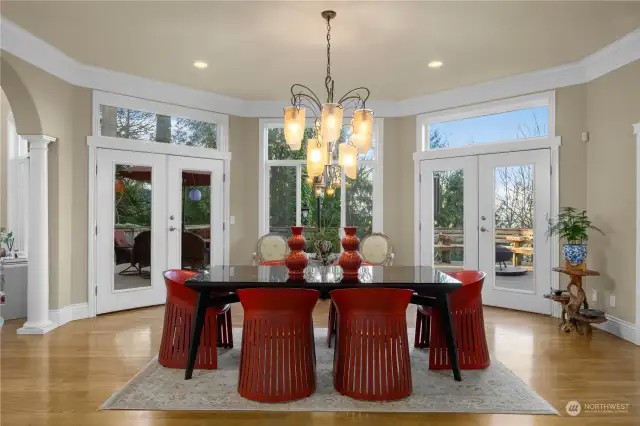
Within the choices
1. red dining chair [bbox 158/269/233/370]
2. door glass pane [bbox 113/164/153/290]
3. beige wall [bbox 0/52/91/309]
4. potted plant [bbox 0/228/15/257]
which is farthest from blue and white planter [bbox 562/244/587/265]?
potted plant [bbox 0/228/15/257]

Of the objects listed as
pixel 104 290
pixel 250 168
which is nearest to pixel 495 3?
pixel 250 168

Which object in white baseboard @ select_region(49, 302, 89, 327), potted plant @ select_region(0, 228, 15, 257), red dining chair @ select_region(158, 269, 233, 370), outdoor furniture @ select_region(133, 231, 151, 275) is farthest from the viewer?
outdoor furniture @ select_region(133, 231, 151, 275)

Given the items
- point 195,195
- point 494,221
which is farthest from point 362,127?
point 195,195

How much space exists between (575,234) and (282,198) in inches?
149

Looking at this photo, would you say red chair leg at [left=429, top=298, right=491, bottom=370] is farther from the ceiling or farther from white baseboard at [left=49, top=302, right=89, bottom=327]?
white baseboard at [left=49, top=302, right=89, bottom=327]

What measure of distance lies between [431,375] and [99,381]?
2.35 meters

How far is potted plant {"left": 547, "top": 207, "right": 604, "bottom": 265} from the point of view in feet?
14.9

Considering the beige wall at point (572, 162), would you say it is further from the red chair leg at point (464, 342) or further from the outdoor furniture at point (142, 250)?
the red chair leg at point (464, 342)

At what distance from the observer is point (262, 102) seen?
21.3 feet

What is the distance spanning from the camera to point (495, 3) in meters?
3.52

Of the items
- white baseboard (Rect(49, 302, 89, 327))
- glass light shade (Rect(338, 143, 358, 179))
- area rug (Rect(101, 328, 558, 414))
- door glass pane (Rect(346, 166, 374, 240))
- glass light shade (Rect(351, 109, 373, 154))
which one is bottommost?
area rug (Rect(101, 328, 558, 414))

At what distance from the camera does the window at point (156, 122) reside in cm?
541

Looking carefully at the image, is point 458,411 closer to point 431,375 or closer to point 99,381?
point 431,375

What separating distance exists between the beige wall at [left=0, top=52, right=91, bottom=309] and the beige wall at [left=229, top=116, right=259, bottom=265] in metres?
1.96
